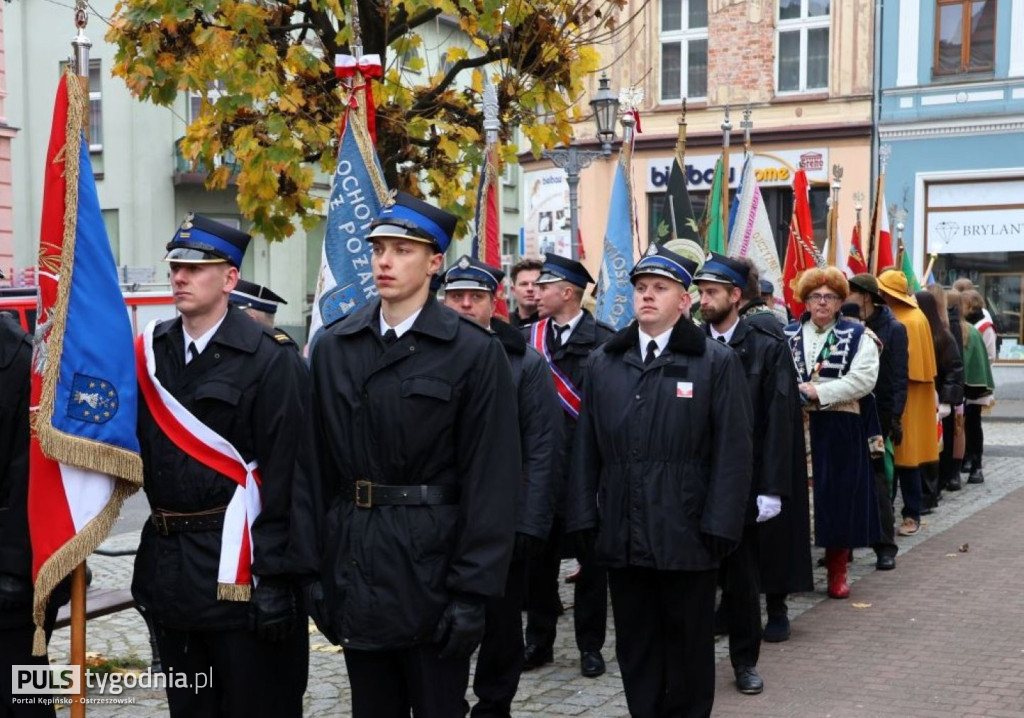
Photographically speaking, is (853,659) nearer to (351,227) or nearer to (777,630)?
(777,630)

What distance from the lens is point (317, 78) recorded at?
9.55 m

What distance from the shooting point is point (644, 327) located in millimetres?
5477

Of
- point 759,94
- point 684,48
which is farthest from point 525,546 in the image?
point 684,48

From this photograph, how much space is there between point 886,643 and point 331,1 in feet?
18.7

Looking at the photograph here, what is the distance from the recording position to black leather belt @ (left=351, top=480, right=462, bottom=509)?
157 inches

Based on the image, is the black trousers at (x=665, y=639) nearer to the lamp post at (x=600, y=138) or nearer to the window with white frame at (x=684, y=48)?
the lamp post at (x=600, y=138)

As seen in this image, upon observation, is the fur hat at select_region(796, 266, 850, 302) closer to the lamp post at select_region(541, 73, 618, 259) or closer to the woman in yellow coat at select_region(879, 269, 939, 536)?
the woman in yellow coat at select_region(879, 269, 939, 536)

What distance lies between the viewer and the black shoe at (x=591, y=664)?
6.52m

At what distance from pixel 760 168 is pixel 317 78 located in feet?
57.6

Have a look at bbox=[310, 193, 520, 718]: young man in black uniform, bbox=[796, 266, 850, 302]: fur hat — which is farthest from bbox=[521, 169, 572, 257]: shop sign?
bbox=[310, 193, 520, 718]: young man in black uniform

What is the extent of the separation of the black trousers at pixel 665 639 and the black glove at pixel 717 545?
0.12m

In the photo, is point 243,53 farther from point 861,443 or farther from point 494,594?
point 494,594

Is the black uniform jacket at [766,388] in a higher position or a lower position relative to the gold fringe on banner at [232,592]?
higher

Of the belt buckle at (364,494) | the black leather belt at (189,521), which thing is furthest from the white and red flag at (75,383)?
the belt buckle at (364,494)
